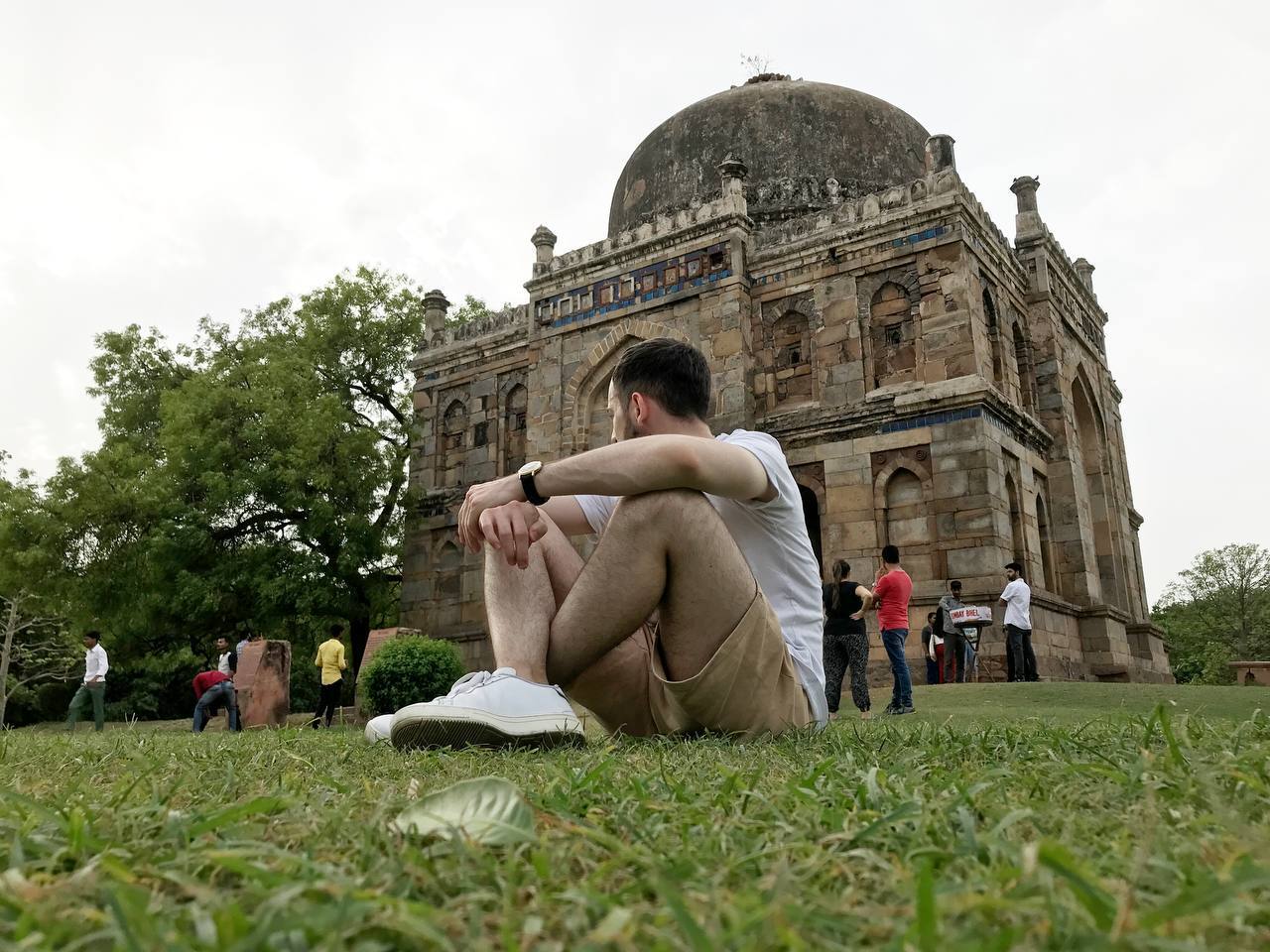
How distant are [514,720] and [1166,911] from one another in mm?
1952

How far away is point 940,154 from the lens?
1448 centimetres

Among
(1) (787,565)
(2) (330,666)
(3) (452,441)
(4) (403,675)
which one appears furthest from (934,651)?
(3) (452,441)

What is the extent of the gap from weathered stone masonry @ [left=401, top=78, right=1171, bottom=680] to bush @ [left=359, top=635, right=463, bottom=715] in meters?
3.70

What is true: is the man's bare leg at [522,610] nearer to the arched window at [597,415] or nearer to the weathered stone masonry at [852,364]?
the weathered stone masonry at [852,364]

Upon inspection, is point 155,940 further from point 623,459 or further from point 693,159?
point 693,159

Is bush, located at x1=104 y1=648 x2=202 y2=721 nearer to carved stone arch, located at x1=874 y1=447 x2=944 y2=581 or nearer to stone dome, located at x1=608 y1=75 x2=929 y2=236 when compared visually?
stone dome, located at x1=608 y1=75 x2=929 y2=236

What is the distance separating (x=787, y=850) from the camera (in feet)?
3.70

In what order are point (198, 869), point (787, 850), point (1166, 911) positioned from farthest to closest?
point (787, 850) < point (198, 869) < point (1166, 911)

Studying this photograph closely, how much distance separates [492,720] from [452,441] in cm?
1725

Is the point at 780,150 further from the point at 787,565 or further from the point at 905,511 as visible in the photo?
the point at 787,565

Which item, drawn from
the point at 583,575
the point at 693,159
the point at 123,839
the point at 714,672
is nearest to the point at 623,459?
the point at 583,575

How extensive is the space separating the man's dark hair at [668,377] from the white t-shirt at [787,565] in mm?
171

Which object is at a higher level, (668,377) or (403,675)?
(668,377)

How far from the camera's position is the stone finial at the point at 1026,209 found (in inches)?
659
